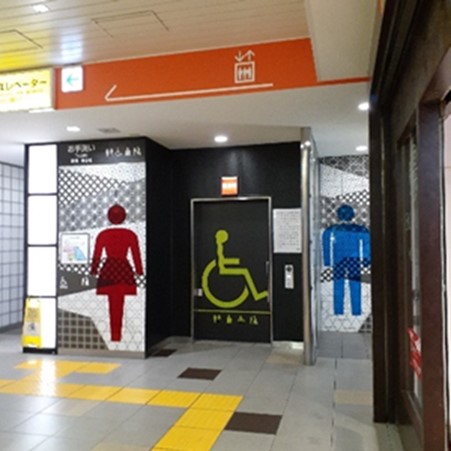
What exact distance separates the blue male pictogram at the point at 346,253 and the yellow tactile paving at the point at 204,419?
3757 mm

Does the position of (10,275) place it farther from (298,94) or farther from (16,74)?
(298,94)

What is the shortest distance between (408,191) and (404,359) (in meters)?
1.26

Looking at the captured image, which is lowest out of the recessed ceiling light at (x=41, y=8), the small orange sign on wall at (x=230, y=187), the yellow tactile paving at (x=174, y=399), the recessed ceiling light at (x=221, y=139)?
the yellow tactile paving at (x=174, y=399)

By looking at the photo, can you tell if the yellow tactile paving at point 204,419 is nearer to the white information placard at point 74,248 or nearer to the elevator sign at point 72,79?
the white information placard at point 74,248

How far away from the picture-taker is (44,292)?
6.31 metres

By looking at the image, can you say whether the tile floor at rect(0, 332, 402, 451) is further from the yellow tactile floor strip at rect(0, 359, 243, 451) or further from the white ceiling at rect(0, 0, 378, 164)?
the white ceiling at rect(0, 0, 378, 164)

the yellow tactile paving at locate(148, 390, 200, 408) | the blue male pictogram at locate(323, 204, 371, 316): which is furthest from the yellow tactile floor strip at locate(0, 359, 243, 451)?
the blue male pictogram at locate(323, 204, 371, 316)

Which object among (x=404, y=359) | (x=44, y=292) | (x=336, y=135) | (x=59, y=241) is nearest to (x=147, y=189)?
(x=59, y=241)

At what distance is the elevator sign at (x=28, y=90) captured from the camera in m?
4.55

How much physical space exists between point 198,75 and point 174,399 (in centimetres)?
303

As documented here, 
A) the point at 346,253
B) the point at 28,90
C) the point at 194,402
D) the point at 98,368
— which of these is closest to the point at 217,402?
the point at 194,402

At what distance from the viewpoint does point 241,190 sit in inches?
262

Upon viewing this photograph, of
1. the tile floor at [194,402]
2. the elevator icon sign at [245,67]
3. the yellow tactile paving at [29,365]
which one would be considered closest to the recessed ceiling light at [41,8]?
the elevator icon sign at [245,67]

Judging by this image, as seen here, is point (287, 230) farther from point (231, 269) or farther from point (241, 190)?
point (231, 269)
